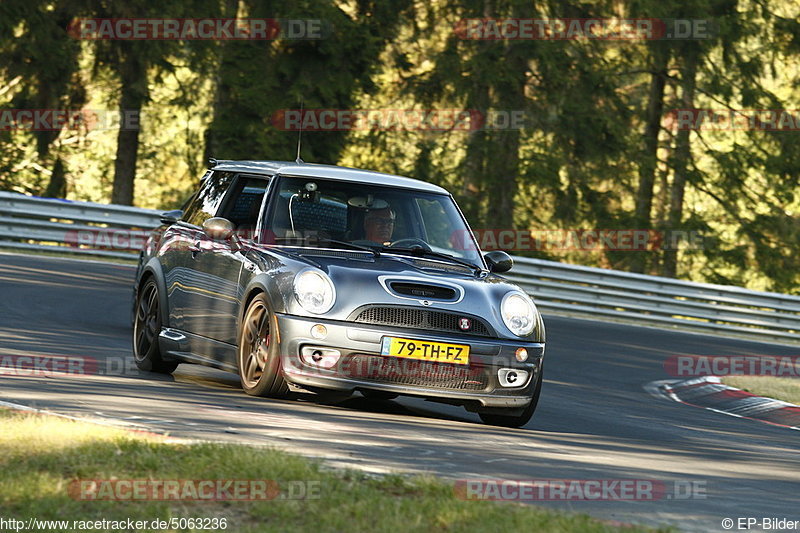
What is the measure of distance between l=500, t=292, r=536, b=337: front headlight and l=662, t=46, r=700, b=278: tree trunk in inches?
949

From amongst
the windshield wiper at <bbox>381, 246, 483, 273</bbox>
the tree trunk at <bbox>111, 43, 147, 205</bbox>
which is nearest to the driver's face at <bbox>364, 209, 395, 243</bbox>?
the windshield wiper at <bbox>381, 246, 483, 273</bbox>

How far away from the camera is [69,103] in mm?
31594

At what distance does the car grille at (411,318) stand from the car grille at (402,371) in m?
0.22

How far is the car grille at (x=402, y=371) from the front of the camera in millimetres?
8273

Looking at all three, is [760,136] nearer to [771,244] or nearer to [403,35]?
[771,244]

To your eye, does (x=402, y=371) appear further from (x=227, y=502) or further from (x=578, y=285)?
(x=578, y=285)

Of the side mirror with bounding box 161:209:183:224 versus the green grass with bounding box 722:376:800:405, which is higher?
the side mirror with bounding box 161:209:183:224

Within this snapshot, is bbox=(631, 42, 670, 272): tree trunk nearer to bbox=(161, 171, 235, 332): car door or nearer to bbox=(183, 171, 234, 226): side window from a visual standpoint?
bbox=(183, 171, 234, 226): side window

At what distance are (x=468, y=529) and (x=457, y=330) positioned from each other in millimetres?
3310

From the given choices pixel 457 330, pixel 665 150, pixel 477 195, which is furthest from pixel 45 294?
pixel 665 150

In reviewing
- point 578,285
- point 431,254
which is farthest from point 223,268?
point 578,285

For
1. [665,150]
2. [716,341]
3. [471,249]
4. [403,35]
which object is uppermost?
[403,35]

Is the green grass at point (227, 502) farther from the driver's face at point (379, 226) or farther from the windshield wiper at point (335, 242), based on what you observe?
the driver's face at point (379, 226)

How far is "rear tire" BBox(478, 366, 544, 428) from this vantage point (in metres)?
8.83
